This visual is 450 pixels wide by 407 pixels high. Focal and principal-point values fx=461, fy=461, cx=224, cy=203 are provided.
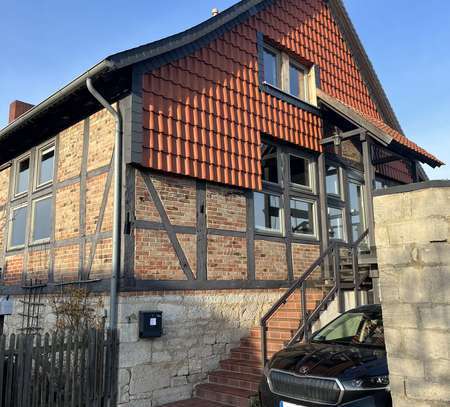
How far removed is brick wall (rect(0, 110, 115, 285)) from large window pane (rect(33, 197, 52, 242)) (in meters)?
0.27

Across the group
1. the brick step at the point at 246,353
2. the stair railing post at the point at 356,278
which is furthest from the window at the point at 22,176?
the stair railing post at the point at 356,278

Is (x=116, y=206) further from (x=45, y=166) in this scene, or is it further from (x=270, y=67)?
(x=270, y=67)

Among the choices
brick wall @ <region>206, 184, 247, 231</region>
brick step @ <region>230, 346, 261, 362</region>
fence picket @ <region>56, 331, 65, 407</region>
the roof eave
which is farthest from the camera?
brick wall @ <region>206, 184, 247, 231</region>

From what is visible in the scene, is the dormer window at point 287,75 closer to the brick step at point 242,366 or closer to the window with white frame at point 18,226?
the brick step at point 242,366

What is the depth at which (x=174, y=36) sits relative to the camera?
8336mm

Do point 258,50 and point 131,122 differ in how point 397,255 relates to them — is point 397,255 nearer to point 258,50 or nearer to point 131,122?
point 131,122

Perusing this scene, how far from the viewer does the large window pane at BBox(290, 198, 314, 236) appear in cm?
1051

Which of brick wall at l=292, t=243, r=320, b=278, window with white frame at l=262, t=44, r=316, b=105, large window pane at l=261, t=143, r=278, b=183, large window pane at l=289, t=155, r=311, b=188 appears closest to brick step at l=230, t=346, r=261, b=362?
brick wall at l=292, t=243, r=320, b=278

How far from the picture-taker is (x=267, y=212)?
9.95m

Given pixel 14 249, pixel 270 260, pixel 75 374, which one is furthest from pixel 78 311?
pixel 270 260

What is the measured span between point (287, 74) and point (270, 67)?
1.65 ft

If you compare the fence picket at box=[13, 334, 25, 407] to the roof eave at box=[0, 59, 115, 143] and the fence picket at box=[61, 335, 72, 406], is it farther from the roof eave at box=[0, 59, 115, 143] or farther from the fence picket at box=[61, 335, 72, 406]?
the roof eave at box=[0, 59, 115, 143]

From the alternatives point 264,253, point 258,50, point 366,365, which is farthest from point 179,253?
point 258,50

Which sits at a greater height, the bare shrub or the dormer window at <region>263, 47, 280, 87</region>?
the dormer window at <region>263, 47, 280, 87</region>
